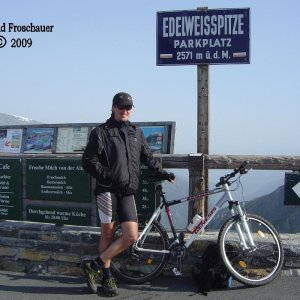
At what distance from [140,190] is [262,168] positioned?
5.17 feet

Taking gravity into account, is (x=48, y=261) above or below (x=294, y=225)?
above

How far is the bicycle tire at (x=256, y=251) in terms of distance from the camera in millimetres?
5730

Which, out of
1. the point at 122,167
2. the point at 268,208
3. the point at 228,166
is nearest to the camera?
the point at 122,167

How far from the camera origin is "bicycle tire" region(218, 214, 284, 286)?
5.73 m

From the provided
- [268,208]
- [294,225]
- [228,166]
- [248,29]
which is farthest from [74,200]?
[268,208]

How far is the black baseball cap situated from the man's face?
0.04m

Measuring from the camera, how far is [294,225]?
55125 millimetres

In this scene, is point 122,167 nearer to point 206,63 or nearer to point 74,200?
point 74,200

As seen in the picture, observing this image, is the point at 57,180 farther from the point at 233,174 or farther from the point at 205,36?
the point at 205,36

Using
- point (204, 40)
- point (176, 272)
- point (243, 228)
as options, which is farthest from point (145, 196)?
point (204, 40)

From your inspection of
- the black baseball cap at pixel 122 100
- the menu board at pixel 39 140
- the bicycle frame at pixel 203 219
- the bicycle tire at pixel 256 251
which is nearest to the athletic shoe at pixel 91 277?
the bicycle frame at pixel 203 219

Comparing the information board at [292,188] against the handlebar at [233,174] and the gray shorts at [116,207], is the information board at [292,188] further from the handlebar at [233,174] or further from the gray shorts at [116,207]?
the gray shorts at [116,207]

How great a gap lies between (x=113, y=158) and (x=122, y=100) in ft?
2.09

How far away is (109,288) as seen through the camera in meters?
5.51
